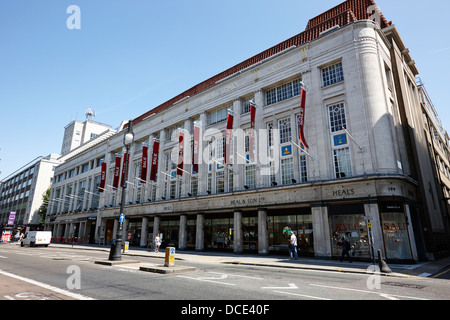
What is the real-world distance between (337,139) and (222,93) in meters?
14.8

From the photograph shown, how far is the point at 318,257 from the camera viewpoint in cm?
1969

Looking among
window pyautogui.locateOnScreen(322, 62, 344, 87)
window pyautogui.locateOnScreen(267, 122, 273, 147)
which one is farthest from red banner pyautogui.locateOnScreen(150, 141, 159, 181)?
window pyautogui.locateOnScreen(322, 62, 344, 87)

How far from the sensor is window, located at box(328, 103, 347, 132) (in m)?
21.5

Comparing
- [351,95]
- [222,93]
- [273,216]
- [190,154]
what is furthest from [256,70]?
[273,216]

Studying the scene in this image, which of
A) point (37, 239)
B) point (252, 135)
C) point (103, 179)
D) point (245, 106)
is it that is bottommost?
point (37, 239)

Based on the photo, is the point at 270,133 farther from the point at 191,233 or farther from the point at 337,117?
the point at 191,233

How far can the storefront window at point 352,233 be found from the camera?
60.3ft

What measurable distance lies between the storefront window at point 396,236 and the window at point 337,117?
7.61m

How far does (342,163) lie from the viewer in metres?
20.8

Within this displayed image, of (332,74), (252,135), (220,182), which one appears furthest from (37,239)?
(332,74)

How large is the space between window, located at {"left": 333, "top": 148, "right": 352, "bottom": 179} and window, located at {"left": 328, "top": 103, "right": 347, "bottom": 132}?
1992 mm

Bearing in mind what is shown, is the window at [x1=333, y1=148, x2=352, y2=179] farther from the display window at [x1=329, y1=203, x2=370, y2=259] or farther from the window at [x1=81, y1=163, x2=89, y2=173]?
the window at [x1=81, y1=163, x2=89, y2=173]

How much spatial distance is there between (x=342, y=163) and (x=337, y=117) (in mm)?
4074

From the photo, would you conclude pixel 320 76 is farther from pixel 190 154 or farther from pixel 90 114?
pixel 90 114
